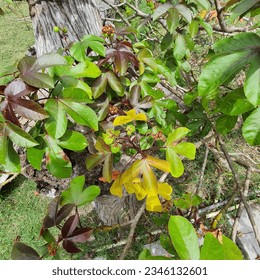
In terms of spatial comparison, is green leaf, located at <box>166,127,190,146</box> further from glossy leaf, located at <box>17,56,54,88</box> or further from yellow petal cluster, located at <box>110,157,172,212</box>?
glossy leaf, located at <box>17,56,54,88</box>

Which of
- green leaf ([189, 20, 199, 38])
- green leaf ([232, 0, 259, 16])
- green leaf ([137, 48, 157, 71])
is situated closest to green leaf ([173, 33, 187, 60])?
green leaf ([189, 20, 199, 38])

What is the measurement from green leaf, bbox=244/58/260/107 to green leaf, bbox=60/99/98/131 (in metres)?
Answer: 0.51

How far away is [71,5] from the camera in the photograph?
1730 mm

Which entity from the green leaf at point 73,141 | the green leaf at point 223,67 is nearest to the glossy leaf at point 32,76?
the green leaf at point 73,141

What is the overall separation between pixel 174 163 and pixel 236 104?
0.33 meters

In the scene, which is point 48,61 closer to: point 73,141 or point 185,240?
point 73,141

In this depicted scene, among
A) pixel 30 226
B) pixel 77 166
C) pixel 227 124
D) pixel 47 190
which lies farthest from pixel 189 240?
pixel 30 226

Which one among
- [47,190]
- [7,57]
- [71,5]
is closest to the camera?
[71,5]

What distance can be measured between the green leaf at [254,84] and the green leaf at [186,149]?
0.42 m

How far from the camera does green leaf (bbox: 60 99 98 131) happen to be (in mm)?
1122

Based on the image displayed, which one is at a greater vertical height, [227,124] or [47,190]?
[227,124]

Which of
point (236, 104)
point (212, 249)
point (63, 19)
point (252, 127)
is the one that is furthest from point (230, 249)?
point (63, 19)

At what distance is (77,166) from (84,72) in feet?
2.75

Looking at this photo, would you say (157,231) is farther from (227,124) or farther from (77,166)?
(227,124)
